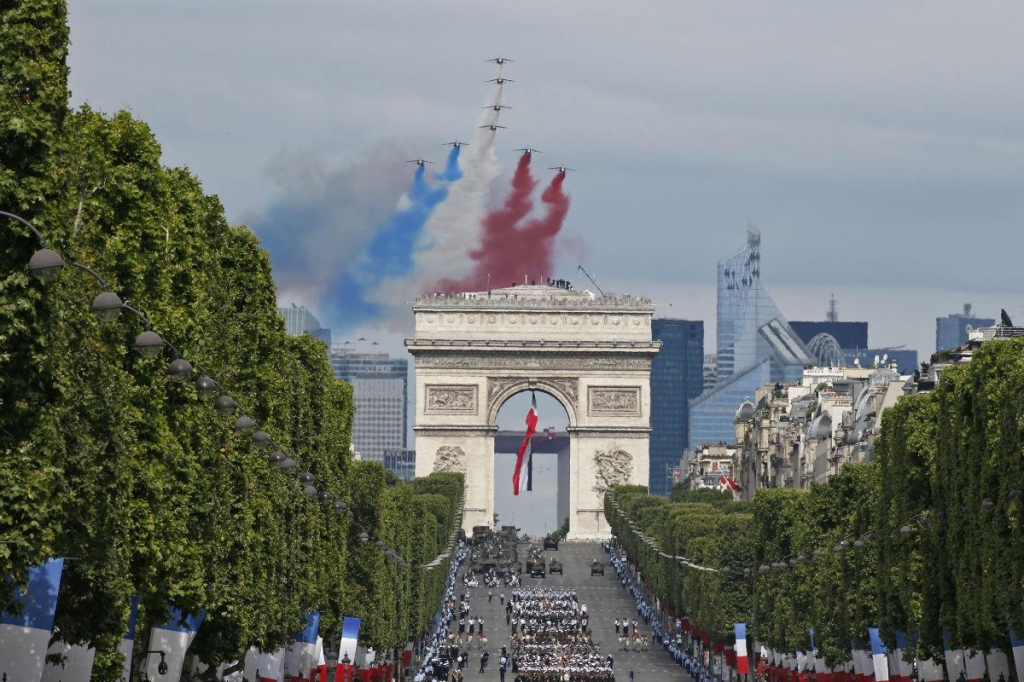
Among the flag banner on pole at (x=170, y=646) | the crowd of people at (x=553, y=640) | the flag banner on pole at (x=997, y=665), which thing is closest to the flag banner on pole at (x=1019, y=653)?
the flag banner on pole at (x=997, y=665)

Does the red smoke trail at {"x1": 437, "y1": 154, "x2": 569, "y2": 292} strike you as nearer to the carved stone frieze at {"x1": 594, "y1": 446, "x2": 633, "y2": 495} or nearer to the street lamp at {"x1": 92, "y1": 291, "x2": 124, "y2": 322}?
the carved stone frieze at {"x1": 594, "y1": 446, "x2": 633, "y2": 495}

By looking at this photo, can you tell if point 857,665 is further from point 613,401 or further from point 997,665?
point 613,401

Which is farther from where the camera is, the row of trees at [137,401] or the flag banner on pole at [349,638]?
the flag banner on pole at [349,638]

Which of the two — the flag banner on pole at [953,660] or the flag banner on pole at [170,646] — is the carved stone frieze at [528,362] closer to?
the flag banner on pole at [953,660]

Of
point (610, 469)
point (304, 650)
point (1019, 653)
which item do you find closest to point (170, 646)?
point (1019, 653)

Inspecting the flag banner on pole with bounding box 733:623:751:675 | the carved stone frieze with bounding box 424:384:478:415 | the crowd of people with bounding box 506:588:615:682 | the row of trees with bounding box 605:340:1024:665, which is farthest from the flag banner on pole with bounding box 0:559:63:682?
the carved stone frieze with bounding box 424:384:478:415

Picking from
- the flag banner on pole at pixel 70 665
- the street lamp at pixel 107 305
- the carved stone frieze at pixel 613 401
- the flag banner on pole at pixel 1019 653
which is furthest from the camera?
the carved stone frieze at pixel 613 401
